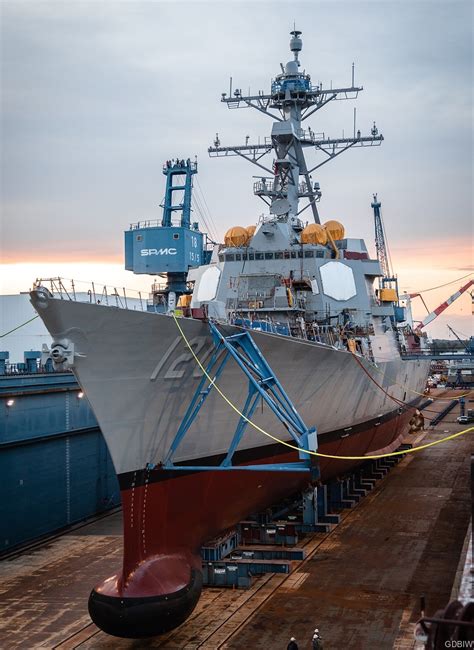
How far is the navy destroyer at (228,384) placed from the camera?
10.0 meters

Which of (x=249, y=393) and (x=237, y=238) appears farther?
(x=237, y=238)

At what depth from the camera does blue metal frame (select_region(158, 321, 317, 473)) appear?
35.2 ft

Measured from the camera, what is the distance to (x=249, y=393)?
1155 cm

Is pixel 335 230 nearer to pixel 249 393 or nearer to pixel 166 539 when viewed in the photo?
pixel 249 393

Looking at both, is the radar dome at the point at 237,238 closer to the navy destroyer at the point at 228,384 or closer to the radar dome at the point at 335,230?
the navy destroyer at the point at 228,384

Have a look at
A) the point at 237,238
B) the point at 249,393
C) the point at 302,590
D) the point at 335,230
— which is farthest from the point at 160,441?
the point at 335,230

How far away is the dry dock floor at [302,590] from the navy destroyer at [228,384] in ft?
2.96

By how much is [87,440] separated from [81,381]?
8.57 m

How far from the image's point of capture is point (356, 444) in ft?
62.0

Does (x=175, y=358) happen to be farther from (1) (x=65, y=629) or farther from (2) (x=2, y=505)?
(2) (x=2, y=505)

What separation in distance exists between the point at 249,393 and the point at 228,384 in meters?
0.59

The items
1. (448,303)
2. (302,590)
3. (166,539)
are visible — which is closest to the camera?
(166,539)

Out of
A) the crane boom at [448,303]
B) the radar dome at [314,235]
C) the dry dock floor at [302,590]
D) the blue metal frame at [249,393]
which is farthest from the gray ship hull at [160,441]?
the crane boom at [448,303]

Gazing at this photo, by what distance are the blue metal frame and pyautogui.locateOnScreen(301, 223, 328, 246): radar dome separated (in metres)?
7.45
